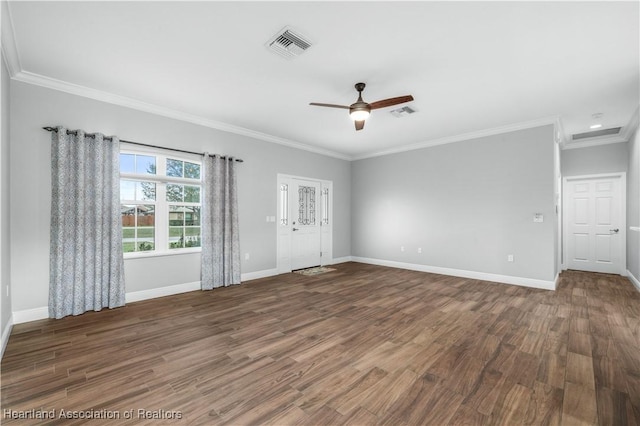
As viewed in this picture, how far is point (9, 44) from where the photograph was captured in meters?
2.74

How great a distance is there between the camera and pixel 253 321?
3404mm

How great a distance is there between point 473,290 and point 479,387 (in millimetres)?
3104

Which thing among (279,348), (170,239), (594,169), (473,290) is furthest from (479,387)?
(594,169)

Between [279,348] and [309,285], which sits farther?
[309,285]

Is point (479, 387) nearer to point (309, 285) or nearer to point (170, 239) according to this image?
point (309, 285)

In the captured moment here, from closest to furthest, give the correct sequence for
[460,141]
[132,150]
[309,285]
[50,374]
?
[50,374], [132,150], [309,285], [460,141]

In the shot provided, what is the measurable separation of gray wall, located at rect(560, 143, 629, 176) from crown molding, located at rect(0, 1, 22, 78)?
915cm

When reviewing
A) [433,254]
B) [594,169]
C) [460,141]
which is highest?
[460,141]

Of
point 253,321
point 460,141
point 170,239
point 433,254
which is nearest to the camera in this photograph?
point 253,321

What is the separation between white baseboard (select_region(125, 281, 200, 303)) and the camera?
4133mm

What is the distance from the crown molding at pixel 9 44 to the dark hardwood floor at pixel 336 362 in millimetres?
2886

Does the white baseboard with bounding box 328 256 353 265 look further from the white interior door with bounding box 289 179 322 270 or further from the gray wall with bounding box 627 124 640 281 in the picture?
the gray wall with bounding box 627 124 640 281

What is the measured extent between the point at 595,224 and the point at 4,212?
989cm

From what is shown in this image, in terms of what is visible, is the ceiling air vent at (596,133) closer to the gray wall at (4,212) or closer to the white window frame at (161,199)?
the white window frame at (161,199)
